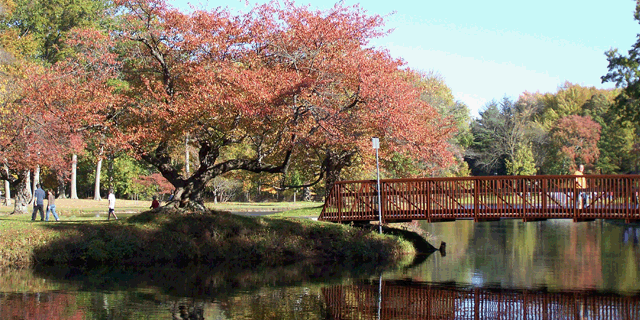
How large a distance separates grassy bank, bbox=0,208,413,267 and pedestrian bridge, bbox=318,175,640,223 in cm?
125

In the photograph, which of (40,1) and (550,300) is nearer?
(550,300)

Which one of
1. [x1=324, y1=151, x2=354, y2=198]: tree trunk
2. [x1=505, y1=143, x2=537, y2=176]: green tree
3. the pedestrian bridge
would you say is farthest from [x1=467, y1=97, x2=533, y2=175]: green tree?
the pedestrian bridge

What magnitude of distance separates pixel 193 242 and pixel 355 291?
7611mm

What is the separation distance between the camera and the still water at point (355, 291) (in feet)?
47.9

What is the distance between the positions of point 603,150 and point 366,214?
49786 millimetres

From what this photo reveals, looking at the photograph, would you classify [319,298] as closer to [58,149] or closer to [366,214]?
[366,214]

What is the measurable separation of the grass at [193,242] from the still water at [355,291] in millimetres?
1351

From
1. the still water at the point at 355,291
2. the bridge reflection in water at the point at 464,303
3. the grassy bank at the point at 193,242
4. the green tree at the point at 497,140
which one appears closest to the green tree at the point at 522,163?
the green tree at the point at 497,140

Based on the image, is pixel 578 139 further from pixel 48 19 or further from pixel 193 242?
pixel 193 242

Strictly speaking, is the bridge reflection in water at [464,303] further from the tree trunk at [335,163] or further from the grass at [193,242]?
the tree trunk at [335,163]

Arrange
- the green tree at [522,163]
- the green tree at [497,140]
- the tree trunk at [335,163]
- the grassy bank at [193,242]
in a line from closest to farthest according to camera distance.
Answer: the grassy bank at [193,242] → the tree trunk at [335,163] → the green tree at [522,163] → the green tree at [497,140]

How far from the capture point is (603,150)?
68.9 m

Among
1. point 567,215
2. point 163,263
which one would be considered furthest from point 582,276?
point 163,263

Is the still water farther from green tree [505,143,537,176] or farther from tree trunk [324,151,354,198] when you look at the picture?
green tree [505,143,537,176]
